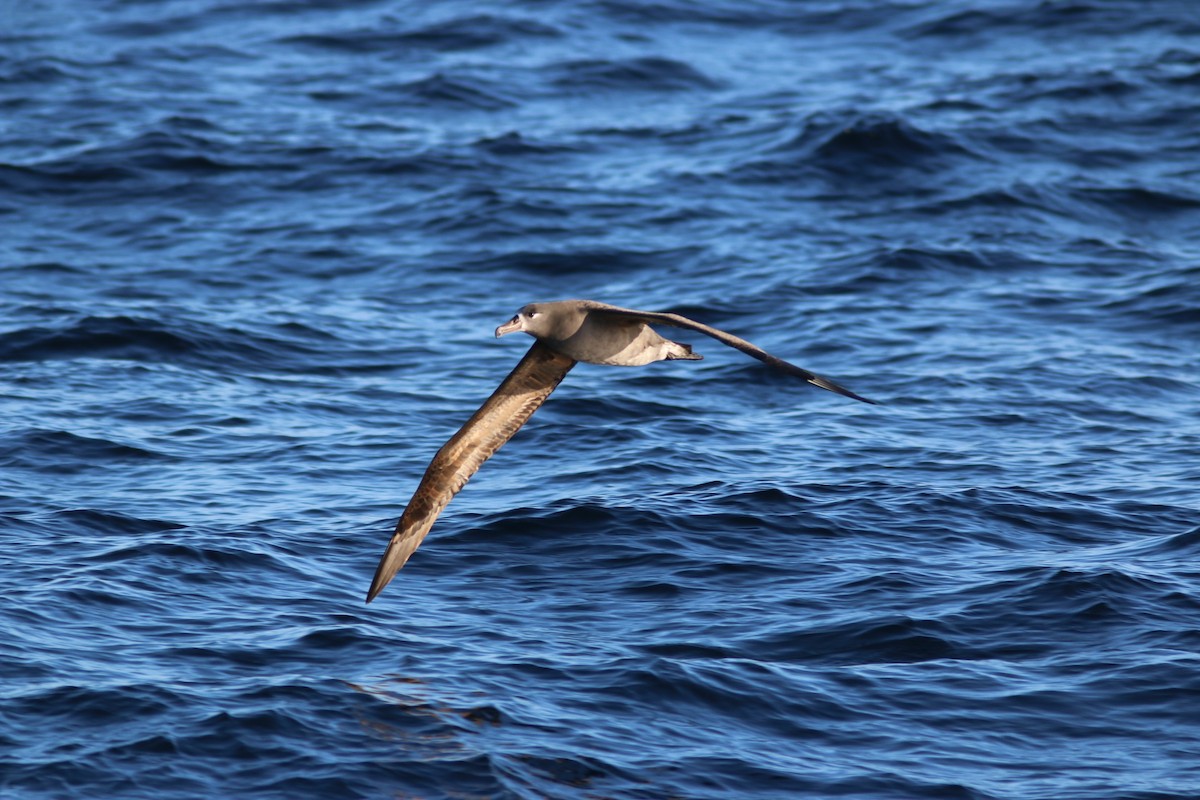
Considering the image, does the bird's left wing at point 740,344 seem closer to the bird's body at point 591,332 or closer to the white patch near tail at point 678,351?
the bird's body at point 591,332

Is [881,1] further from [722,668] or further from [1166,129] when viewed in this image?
[722,668]

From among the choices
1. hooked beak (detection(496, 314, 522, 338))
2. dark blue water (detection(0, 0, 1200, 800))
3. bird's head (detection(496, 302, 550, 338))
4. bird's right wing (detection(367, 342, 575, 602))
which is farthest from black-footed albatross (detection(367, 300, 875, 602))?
dark blue water (detection(0, 0, 1200, 800))

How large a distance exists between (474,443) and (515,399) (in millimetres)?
401

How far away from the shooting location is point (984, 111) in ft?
75.4

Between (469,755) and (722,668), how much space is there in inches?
70.2

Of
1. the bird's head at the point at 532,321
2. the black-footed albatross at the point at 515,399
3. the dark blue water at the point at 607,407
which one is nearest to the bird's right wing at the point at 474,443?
the black-footed albatross at the point at 515,399

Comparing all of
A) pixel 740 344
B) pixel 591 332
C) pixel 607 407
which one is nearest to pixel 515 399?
pixel 591 332

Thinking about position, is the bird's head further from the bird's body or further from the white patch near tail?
the white patch near tail

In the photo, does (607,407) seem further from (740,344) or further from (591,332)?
(740,344)

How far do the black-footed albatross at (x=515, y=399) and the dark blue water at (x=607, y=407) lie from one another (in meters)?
0.50

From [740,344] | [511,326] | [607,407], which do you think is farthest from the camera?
[607,407]

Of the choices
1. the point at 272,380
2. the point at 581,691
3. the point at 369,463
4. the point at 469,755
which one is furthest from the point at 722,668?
the point at 272,380

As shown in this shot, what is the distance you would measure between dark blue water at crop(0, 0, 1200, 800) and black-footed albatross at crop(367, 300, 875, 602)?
1.63ft

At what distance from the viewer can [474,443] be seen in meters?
10.6
